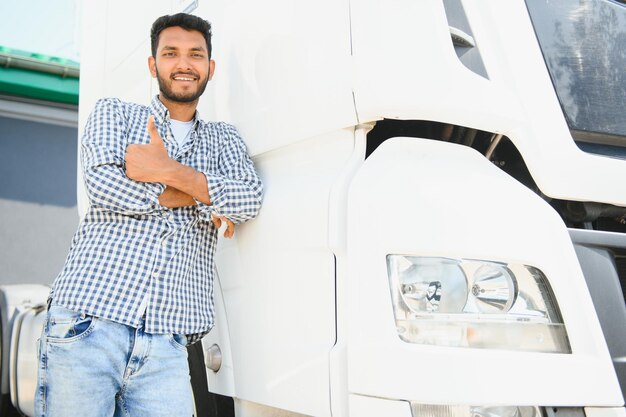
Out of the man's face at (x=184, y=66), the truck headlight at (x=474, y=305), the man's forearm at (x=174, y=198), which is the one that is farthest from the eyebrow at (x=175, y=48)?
the truck headlight at (x=474, y=305)

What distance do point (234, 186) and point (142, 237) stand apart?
0.34 meters

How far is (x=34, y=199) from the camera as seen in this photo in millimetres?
7266

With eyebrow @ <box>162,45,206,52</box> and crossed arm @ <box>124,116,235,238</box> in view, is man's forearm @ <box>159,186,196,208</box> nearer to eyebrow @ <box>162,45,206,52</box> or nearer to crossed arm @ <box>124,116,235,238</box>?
crossed arm @ <box>124,116,235,238</box>

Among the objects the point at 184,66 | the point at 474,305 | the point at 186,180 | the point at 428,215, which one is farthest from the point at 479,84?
the point at 184,66

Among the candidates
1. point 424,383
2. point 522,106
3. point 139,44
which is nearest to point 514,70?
point 522,106

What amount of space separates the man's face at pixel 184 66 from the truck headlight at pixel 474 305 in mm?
1034

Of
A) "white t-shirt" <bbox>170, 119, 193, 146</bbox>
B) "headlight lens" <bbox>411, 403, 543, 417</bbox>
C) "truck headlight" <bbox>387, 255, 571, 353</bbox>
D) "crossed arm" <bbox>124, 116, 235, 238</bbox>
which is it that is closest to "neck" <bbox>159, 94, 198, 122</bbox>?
"white t-shirt" <bbox>170, 119, 193, 146</bbox>

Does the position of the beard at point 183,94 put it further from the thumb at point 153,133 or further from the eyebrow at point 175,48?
the thumb at point 153,133

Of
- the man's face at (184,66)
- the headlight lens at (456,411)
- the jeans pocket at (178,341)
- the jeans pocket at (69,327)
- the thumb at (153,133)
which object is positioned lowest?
the headlight lens at (456,411)

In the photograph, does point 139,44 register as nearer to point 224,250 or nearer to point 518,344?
point 224,250

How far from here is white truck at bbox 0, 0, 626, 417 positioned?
1602 mm

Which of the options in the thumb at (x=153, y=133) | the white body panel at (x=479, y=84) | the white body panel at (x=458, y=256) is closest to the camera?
the white body panel at (x=458, y=256)

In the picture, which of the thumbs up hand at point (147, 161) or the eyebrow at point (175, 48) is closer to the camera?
the thumbs up hand at point (147, 161)

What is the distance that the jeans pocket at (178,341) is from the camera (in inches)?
81.7
